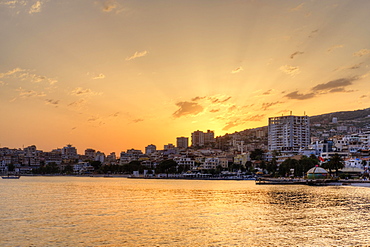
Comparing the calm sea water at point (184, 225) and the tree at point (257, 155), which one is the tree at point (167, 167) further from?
the calm sea water at point (184, 225)

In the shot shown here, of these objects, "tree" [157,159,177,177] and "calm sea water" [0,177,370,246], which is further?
"tree" [157,159,177,177]

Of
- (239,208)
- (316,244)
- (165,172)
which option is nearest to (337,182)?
(239,208)

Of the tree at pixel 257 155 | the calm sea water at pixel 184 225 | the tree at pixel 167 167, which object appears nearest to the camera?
the calm sea water at pixel 184 225

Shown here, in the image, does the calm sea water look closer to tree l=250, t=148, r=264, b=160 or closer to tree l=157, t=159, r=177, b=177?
tree l=157, t=159, r=177, b=177

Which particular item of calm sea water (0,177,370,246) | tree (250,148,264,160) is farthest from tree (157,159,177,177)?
calm sea water (0,177,370,246)

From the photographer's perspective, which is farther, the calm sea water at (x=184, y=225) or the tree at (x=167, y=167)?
the tree at (x=167, y=167)

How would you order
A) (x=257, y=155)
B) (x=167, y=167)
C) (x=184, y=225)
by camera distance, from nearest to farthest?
1. (x=184, y=225)
2. (x=167, y=167)
3. (x=257, y=155)

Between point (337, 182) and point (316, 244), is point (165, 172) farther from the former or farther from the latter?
point (316, 244)

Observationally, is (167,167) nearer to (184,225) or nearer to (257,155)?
(257,155)

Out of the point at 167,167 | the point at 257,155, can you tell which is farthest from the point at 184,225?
the point at 257,155

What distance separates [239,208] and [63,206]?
20702 mm

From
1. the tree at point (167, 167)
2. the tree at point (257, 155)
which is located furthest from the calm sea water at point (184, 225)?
the tree at point (257, 155)

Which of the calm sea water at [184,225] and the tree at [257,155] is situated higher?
the tree at [257,155]

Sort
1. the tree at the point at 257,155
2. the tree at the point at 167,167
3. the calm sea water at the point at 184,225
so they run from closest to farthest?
the calm sea water at the point at 184,225 → the tree at the point at 167,167 → the tree at the point at 257,155
